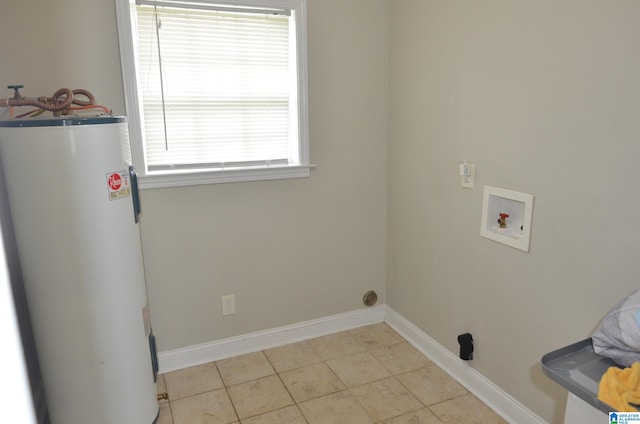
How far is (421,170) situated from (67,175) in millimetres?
1771

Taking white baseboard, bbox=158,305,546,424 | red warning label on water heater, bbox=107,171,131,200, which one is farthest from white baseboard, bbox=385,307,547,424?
red warning label on water heater, bbox=107,171,131,200

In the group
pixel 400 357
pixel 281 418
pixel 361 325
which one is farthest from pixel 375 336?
pixel 281 418

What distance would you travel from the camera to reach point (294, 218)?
266 cm

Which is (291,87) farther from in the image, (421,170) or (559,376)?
(559,376)

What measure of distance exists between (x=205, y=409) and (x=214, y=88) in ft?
5.43

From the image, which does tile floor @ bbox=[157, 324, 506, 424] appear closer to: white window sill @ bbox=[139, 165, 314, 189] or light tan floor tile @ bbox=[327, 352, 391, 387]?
light tan floor tile @ bbox=[327, 352, 391, 387]

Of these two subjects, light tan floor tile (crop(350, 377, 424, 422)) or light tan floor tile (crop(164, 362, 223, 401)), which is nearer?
light tan floor tile (crop(350, 377, 424, 422))

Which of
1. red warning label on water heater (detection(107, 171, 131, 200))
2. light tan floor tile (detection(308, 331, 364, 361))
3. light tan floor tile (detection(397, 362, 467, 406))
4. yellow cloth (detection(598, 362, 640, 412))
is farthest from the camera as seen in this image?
light tan floor tile (detection(308, 331, 364, 361))

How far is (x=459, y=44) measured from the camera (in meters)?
2.14

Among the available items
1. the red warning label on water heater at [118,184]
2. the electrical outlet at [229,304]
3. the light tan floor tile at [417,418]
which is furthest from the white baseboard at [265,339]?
the red warning label on water heater at [118,184]

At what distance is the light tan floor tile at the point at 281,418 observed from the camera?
6.84ft

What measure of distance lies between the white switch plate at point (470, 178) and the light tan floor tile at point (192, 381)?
1.67m

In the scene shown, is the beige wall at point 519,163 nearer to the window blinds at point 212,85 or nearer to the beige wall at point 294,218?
the beige wall at point 294,218

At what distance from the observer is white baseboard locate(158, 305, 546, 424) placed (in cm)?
210
